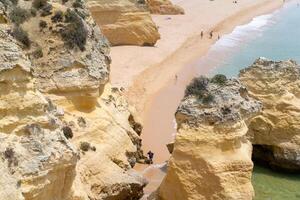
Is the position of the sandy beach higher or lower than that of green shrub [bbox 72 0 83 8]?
lower

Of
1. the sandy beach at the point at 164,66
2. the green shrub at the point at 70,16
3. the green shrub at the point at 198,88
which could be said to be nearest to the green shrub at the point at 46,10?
the green shrub at the point at 70,16

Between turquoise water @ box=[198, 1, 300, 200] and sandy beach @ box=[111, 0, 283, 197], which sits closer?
turquoise water @ box=[198, 1, 300, 200]

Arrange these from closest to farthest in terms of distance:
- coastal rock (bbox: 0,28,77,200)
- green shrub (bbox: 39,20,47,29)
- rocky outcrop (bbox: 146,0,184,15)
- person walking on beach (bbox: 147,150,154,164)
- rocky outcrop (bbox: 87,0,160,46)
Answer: coastal rock (bbox: 0,28,77,200) → green shrub (bbox: 39,20,47,29) → person walking on beach (bbox: 147,150,154,164) → rocky outcrop (bbox: 87,0,160,46) → rocky outcrop (bbox: 146,0,184,15)

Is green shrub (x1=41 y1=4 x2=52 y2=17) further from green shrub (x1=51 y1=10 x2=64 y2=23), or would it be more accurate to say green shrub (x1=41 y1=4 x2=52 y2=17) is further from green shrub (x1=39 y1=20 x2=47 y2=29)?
green shrub (x1=39 y1=20 x2=47 y2=29)

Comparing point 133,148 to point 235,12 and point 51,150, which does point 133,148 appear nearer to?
point 51,150

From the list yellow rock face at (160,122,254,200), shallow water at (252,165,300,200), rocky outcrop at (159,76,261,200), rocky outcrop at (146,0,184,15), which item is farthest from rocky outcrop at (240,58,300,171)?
rocky outcrop at (146,0,184,15)

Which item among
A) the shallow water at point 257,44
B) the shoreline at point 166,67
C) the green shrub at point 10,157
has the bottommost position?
the shallow water at point 257,44

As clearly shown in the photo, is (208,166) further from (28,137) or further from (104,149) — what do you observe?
(28,137)

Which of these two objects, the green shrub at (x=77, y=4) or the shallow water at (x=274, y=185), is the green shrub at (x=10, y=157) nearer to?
the shallow water at (x=274, y=185)
